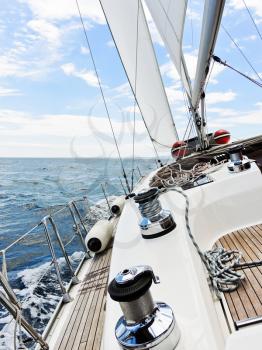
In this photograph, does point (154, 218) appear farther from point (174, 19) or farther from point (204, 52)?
point (174, 19)

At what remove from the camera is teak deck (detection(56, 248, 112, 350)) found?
71.5 inches

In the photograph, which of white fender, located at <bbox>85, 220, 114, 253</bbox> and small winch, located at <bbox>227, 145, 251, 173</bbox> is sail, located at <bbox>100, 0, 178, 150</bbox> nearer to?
white fender, located at <bbox>85, 220, 114, 253</bbox>

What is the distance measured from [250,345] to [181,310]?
0.23 metres

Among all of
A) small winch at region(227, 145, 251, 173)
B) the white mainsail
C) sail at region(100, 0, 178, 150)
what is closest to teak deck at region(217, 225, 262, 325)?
small winch at region(227, 145, 251, 173)

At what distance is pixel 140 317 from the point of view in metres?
0.64

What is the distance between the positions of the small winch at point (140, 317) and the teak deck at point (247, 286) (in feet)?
1.50

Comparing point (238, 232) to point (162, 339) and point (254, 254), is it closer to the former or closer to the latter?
point (254, 254)

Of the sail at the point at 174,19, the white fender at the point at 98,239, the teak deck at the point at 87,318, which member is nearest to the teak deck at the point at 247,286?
the teak deck at the point at 87,318

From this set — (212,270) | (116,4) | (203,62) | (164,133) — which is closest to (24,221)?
(164,133)

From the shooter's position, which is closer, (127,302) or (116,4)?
→ (127,302)

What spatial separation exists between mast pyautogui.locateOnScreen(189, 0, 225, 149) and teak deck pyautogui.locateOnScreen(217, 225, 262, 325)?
4.29 ft

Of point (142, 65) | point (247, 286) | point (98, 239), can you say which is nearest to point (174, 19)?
point (98, 239)

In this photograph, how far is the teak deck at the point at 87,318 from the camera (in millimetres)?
1816

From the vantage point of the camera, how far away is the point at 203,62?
2.51 m
